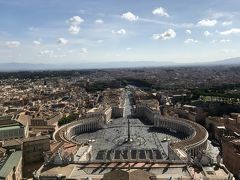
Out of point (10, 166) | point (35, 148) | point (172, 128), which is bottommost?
point (172, 128)

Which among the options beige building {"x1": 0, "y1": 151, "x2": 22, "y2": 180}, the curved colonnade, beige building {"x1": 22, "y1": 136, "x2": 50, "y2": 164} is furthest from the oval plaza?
beige building {"x1": 0, "y1": 151, "x2": 22, "y2": 180}

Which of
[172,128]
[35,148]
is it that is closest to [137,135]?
[172,128]

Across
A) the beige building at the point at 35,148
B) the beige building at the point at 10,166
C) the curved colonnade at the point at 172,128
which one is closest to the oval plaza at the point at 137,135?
the curved colonnade at the point at 172,128

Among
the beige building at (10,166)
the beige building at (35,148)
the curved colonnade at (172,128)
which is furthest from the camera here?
the curved colonnade at (172,128)

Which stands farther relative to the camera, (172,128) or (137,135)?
(172,128)

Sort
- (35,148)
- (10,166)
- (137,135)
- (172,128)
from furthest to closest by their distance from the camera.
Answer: (172,128), (137,135), (35,148), (10,166)

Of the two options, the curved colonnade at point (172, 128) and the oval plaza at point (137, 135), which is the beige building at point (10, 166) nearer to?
the oval plaza at point (137, 135)

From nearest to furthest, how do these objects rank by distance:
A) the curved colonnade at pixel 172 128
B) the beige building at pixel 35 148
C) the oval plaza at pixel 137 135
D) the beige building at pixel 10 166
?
the beige building at pixel 10 166 → the beige building at pixel 35 148 → the oval plaza at pixel 137 135 → the curved colonnade at pixel 172 128

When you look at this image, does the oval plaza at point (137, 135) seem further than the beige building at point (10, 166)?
Yes

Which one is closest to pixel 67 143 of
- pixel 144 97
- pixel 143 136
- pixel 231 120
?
pixel 143 136

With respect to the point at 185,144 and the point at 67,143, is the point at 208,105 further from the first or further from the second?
the point at 67,143

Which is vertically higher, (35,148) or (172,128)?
(35,148)

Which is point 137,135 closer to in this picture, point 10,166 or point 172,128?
point 172,128
